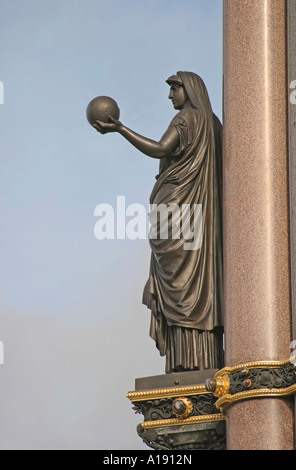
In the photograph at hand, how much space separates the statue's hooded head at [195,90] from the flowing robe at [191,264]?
0.11m

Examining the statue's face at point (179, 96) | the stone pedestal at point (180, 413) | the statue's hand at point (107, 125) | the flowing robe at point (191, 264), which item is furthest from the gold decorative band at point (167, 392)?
the statue's face at point (179, 96)

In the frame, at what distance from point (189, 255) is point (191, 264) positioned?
11cm

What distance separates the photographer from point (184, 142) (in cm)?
1503

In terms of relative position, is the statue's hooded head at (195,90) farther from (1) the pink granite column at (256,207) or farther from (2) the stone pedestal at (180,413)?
(2) the stone pedestal at (180,413)

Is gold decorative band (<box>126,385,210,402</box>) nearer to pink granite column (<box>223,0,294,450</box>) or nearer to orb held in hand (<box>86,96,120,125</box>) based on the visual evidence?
pink granite column (<box>223,0,294,450</box>)

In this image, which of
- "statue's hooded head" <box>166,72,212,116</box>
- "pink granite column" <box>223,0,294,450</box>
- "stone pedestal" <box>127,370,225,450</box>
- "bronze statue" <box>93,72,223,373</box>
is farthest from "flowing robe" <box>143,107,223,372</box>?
"pink granite column" <box>223,0,294,450</box>

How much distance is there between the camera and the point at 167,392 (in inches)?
553

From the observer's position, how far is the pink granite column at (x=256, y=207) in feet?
42.6

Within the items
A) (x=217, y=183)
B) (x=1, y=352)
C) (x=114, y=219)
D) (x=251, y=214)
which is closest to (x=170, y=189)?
(x=217, y=183)

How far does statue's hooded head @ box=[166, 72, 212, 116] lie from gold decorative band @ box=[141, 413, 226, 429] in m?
3.77

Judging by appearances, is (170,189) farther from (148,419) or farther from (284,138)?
(148,419)

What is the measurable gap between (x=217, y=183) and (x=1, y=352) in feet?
34.5

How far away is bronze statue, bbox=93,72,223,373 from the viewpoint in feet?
47.1

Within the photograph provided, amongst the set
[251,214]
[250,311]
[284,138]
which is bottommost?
[250,311]
